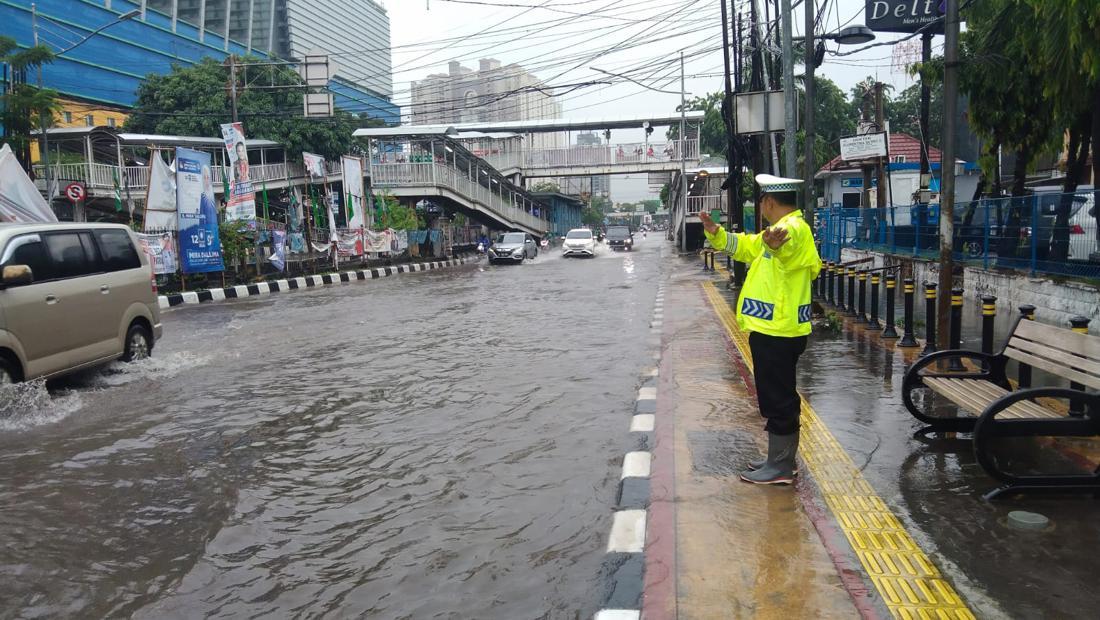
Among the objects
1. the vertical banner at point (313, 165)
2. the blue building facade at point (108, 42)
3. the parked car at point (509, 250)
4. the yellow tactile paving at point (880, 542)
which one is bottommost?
the yellow tactile paving at point (880, 542)

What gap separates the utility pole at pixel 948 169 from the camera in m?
7.20

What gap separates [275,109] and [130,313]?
3043cm

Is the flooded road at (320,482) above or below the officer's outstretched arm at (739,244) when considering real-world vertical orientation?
below

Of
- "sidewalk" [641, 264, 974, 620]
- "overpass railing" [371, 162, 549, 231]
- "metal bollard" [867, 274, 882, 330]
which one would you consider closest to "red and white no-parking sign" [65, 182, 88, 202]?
"overpass railing" [371, 162, 549, 231]

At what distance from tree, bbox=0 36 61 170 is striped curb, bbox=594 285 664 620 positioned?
22449 millimetres

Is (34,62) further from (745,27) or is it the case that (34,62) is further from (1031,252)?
(1031,252)

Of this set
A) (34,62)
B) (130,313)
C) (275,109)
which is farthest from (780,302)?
(275,109)

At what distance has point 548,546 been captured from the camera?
4.13 m

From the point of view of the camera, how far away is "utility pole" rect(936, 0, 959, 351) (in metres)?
7.20

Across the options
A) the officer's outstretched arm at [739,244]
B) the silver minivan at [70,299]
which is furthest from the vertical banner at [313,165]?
the officer's outstretched arm at [739,244]

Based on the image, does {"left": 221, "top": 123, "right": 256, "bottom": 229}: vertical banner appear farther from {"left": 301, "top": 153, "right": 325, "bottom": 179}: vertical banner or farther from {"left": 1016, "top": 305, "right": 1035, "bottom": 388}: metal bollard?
{"left": 1016, "top": 305, "right": 1035, "bottom": 388}: metal bollard

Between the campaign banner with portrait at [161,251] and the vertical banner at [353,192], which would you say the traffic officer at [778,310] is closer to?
the campaign banner with portrait at [161,251]

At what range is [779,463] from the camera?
4.74 meters

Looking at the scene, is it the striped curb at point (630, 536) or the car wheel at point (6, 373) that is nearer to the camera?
the striped curb at point (630, 536)
